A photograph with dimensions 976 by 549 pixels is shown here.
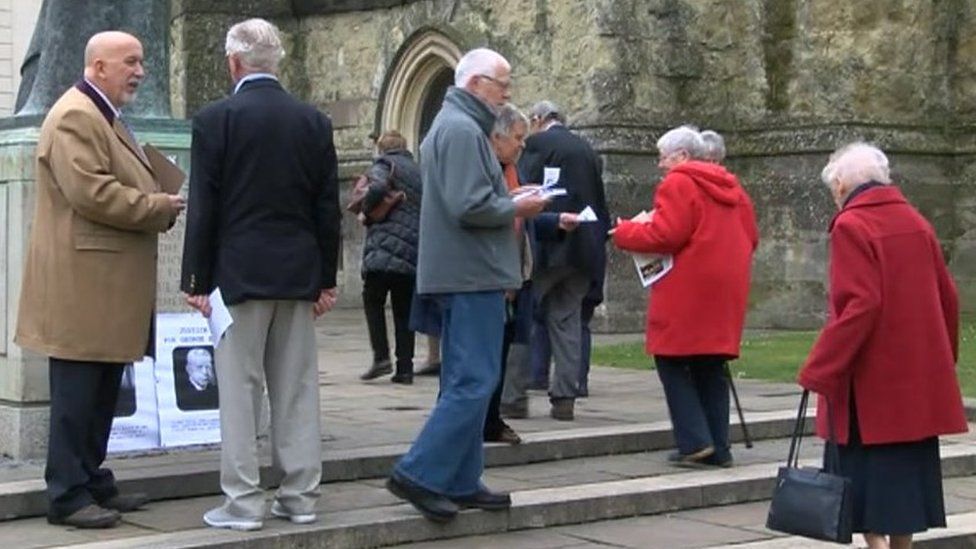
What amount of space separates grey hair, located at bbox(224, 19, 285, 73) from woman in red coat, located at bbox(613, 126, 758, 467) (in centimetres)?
252

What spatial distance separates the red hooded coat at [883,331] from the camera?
736 centimetres

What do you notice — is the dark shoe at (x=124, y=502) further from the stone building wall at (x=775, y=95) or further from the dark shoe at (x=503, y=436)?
the stone building wall at (x=775, y=95)

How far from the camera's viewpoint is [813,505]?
7297 mm

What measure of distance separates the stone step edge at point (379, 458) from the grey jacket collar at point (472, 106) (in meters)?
1.82

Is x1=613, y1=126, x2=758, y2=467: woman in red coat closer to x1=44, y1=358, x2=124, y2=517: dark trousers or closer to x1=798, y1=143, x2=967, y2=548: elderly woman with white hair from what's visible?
x1=798, y1=143, x2=967, y2=548: elderly woman with white hair

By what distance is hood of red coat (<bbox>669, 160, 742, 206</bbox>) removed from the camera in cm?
993

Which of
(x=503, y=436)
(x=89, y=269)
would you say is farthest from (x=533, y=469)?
(x=89, y=269)

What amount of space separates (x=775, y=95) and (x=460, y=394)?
512 inches

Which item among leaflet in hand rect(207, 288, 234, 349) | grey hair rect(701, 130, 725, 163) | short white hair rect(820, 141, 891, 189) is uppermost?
grey hair rect(701, 130, 725, 163)

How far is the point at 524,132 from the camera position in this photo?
962 centimetres

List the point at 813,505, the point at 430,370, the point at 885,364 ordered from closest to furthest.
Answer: the point at 813,505
the point at 885,364
the point at 430,370

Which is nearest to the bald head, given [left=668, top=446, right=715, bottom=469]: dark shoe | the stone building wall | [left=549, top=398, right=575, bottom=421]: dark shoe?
[left=668, top=446, right=715, bottom=469]: dark shoe

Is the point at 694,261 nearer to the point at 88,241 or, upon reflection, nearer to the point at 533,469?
the point at 533,469

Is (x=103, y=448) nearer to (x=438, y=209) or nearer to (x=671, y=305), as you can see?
(x=438, y=209)
